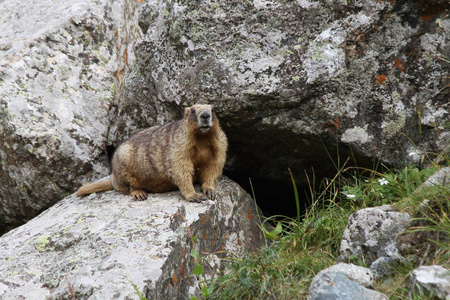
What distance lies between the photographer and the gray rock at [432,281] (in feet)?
11.0

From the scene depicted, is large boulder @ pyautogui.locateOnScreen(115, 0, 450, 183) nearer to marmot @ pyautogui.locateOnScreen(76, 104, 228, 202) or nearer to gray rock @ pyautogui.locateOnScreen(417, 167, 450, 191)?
marmot @ pyautogui.locateOnScreen(76, 104, 228, 202)

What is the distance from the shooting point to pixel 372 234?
14.8 feet

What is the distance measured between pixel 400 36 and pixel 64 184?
557 centimetres

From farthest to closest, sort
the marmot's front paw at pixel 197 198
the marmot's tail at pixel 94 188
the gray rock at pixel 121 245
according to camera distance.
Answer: the marmot's tail at pixel 94 188
the marmot's front paw at pixel 197 198
the gray rock at pixel 121 245

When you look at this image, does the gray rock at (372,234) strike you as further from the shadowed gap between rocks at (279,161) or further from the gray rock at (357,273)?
the shadowed gap between rocks at (279,161)

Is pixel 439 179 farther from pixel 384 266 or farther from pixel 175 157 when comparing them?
pixel 175 157

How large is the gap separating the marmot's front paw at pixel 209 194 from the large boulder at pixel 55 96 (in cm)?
232

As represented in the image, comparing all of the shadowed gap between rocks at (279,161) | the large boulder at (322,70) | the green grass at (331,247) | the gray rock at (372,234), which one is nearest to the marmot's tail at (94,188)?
the large boulder at (322,70)

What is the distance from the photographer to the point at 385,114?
5969mm

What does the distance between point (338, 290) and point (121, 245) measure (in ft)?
7.89

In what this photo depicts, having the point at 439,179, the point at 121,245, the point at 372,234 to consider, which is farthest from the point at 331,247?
the point at 121,245

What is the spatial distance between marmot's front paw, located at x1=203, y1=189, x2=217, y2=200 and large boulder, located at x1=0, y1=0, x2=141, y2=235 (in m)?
2.32

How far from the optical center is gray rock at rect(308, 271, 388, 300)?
3.57 m

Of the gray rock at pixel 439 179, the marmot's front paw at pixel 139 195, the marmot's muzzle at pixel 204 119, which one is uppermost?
the marmot's muzzle at pixel 204 119
